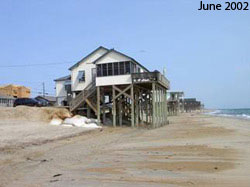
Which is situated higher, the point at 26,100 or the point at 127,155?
the point at 26,100

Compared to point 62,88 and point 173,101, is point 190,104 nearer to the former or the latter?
point 173,101

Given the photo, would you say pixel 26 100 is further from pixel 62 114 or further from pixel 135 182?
pixel 135 182

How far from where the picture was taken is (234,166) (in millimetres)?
8844

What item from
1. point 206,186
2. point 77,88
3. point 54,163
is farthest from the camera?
point 77,88

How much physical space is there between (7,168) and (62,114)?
61.7 feet

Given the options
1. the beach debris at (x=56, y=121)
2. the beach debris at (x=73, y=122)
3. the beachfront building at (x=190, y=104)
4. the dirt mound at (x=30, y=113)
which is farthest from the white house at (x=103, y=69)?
the beachfront building at (x=190, y=104)

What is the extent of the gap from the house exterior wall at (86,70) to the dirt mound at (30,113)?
4977mm

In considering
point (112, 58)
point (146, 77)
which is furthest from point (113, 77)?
point (146, 77)

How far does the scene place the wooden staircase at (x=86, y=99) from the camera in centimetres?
3000

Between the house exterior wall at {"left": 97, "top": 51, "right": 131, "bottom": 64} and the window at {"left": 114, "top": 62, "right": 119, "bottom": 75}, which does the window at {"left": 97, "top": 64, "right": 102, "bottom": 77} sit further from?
the window at {"left": 114, "top": 62, "right": 119, "bottom": 75}

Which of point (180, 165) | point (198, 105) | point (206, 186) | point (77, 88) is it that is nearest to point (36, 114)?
point (77, 88)

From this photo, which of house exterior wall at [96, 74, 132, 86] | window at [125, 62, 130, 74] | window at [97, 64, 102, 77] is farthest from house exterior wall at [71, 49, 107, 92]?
window at [125, 62, 130, 74]

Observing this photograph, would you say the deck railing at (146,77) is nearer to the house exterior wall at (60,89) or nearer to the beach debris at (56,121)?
the beach debris at (56,121)

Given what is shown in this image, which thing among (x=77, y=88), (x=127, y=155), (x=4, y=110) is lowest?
(x=127, y=155)
